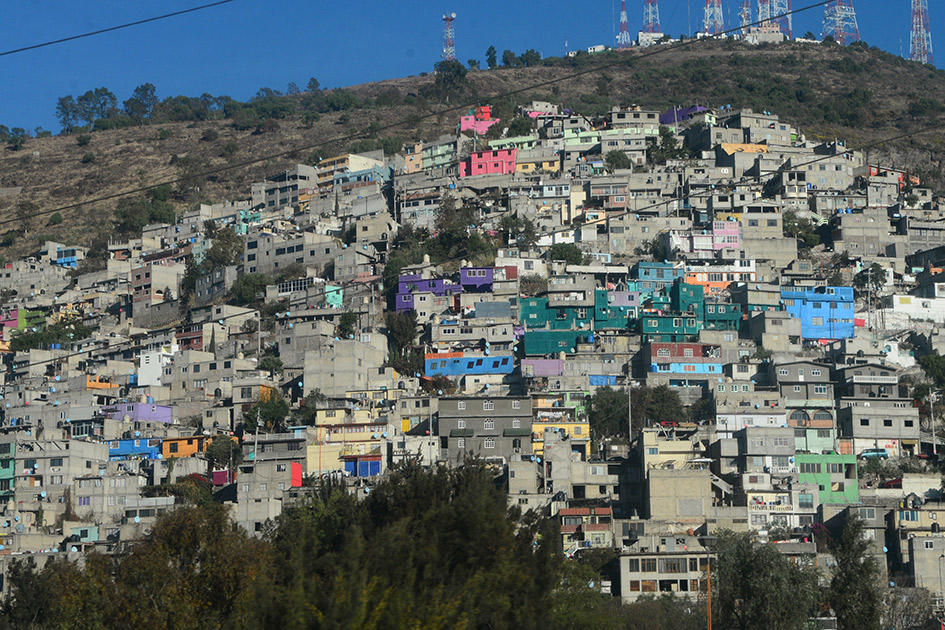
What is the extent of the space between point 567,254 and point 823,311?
45.1 ft

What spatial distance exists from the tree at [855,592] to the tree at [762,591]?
0.99 metres

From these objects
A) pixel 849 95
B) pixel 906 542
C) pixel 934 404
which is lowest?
pixel 906 542

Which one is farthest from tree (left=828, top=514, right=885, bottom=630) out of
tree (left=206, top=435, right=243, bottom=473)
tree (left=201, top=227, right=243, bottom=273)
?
tree (left=201, top=227, right=243, bottom=273)

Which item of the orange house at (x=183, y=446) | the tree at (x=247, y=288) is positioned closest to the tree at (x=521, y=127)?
the tree at (x=247, y=288)

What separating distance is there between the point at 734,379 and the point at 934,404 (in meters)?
8.70

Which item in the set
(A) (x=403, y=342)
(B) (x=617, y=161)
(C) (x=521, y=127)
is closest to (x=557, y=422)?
(A) (x=403, y=342)

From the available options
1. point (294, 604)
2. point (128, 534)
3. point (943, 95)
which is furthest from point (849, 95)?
point (294, 604)

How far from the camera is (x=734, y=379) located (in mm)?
62031

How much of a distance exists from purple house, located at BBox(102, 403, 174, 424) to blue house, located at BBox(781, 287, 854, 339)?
30.1 metres

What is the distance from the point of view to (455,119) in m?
121

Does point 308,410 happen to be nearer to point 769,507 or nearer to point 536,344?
point 536,344

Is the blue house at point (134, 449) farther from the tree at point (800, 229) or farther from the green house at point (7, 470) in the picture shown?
the tree at point (800, 229)

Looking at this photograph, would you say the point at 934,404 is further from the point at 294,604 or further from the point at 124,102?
the point at 124,102

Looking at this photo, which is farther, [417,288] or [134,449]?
[417,288]
